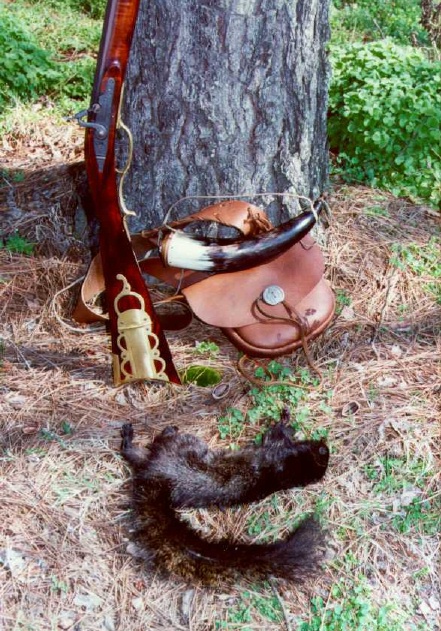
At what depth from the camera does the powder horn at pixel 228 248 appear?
106 inches

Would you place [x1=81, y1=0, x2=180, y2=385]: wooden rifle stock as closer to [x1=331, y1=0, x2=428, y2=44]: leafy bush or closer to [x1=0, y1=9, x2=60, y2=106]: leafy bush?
[x1=0, y1=9, x2=60, y2=106]: leafy bush

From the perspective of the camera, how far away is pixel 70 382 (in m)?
2.77

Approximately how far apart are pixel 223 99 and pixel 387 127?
1319mm

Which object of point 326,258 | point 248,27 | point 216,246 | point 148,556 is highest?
point 248,27

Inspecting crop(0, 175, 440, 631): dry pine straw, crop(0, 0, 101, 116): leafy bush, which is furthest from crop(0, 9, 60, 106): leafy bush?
crop(0, 175, 440, 631): dry pine straw

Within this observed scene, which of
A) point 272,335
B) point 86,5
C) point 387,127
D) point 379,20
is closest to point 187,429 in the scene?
point 272,335

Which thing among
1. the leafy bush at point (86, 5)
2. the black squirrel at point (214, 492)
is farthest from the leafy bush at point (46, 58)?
the black squirrel at point (214, 492)

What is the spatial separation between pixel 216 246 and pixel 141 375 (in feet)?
1.96

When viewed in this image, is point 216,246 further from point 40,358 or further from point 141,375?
point 40,358

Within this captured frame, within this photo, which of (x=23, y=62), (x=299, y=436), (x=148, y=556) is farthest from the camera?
(x=23, y=62)

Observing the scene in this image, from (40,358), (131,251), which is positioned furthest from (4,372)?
(131,251)

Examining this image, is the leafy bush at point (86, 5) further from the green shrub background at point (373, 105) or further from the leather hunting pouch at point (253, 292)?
the leather hunting pouch at point (253, 292)

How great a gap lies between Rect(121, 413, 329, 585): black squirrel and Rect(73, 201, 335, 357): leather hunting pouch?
0.40 meters

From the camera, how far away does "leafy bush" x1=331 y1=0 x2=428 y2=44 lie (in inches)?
267
